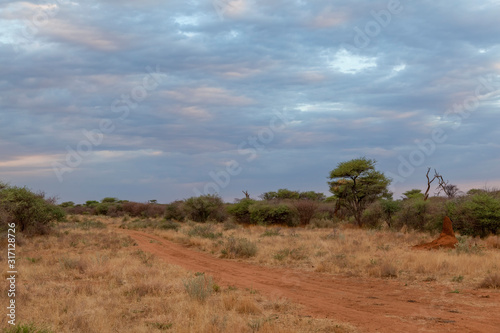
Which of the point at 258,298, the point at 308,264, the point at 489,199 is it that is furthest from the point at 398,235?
the point at 258,298

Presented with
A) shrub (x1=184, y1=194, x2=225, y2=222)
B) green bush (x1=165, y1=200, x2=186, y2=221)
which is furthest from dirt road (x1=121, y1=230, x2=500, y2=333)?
green bush (x1=165, y1=200, x2=186, y2=221)

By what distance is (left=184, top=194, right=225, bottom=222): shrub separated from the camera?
4522 centimetres

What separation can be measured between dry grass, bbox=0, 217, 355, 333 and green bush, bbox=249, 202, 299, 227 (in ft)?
84.3

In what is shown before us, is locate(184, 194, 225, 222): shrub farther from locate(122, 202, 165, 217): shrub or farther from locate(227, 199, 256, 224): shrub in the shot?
locate(122, 202, 165, 217): shrub

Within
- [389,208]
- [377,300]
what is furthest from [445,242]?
[389,208]

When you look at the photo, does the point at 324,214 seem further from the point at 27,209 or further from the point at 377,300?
the point at 377,300

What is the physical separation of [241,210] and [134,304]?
34.1 meters

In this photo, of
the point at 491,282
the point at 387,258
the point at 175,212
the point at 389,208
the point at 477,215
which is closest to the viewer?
the point at 491,282

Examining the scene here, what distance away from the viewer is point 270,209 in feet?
131

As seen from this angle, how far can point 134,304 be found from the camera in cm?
933

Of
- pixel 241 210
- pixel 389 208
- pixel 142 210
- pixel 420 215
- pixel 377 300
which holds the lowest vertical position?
pixel 377 300

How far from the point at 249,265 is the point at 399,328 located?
9375 millimetres

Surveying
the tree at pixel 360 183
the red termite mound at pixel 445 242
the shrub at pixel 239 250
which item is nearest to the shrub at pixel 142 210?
the tree at pixel 360 183

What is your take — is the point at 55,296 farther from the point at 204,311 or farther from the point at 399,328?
the point at 399,328
